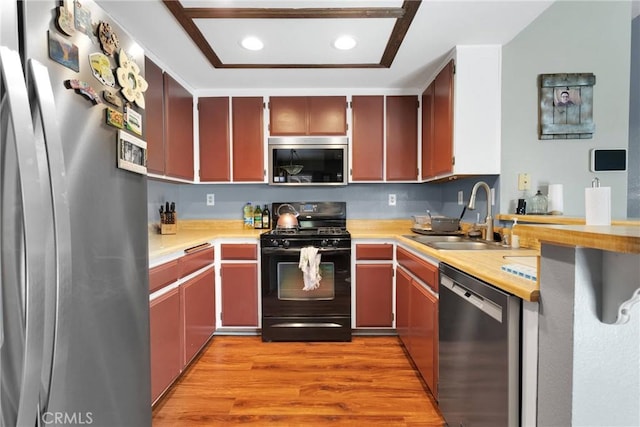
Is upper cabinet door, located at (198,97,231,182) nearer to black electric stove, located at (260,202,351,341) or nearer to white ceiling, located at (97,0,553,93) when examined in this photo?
white ceiling, located at (97,0,553,93)

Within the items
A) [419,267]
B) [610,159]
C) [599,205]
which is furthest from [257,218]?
[610,159]

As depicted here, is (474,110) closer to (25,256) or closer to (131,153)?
(131,153)

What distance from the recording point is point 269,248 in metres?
2.48

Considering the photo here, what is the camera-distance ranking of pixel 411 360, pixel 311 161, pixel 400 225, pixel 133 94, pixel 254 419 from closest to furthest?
pixel 133 94
pixel 254 419
pixel 411 360
pixel 311 161
pixel 400 225

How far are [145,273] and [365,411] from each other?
1.37 m

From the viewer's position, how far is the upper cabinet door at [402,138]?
2811 millimetres

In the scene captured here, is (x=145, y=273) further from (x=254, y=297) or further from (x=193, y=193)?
(x=193, y=193)

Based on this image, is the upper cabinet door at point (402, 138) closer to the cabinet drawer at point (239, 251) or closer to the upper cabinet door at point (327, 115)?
the upper cabinet door at point (327, 115)

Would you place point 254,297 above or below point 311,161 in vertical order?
below

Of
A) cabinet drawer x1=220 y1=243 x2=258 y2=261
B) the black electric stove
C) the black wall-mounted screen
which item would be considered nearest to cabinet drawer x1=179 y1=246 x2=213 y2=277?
cabinet drawer x1=220 y1=243 x2=258 y2=261

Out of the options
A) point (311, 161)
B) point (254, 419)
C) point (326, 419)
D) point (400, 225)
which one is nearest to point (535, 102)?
point (400, 225)

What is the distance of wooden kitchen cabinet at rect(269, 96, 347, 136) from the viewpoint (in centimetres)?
279

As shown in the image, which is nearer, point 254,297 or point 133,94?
point 133,94

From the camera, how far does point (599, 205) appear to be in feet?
2.67
